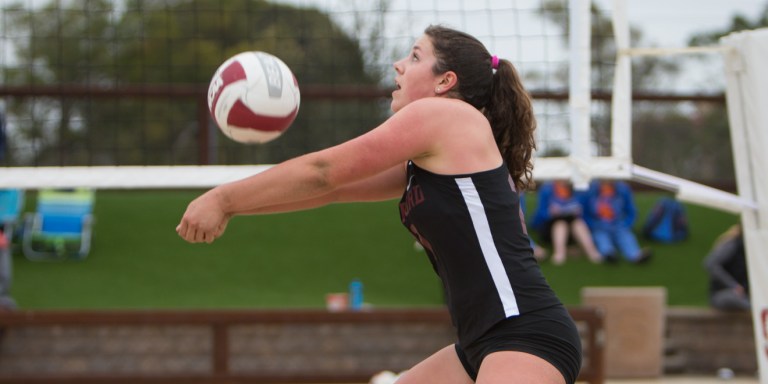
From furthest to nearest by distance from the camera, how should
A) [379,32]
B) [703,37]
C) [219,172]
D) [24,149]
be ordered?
[703,37]
[24,149]
[379,32]
[219,172]

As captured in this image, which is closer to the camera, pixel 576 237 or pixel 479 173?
pixel 479 173

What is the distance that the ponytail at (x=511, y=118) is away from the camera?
9.73 feet

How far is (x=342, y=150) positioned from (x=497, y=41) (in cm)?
478

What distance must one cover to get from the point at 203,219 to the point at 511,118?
3.10ft

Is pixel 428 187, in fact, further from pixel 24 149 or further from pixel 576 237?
pixel 24 149

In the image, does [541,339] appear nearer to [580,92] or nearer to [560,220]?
[580,92]

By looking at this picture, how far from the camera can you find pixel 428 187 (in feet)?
9.13

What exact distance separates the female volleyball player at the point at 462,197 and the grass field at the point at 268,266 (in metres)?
6.48

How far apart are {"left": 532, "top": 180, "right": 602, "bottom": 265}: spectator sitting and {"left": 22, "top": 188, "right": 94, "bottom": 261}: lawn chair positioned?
4.31 m

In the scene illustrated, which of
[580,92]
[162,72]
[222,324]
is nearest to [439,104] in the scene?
[580,92]

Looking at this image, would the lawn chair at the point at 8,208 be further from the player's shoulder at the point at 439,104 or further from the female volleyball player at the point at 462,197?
the player's shoulder at the point at 439,104

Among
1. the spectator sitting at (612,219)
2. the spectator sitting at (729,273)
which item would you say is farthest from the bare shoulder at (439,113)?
the spectator sitting at (612,219)

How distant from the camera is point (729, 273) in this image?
8938 millimetres

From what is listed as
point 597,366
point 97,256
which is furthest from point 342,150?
point 97,256
